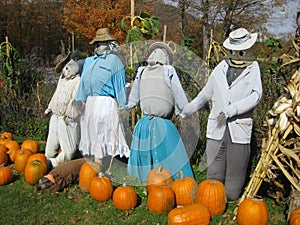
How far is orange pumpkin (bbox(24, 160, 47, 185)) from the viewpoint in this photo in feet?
15.1

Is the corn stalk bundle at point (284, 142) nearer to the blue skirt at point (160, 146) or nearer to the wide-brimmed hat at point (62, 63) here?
the blue skirt at point (160, 146)

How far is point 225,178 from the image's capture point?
12.7ft

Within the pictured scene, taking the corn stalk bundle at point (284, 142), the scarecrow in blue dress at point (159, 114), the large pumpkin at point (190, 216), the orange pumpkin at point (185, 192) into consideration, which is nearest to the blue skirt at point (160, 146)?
the scarecrow in blue dress at point (159, 114)

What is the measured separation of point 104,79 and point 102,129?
69 centimetres

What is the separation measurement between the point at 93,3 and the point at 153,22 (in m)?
12.6

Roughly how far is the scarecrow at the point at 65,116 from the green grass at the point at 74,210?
2.16ft

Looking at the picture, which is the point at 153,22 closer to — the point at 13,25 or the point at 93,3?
the point at 93,3

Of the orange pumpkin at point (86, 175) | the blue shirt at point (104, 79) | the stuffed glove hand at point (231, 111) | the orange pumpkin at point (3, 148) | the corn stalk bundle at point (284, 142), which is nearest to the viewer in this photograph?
the corn stalk bundle at point (284, 142)

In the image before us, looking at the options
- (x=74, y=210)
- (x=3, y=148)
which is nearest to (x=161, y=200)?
(x=74, y=210)

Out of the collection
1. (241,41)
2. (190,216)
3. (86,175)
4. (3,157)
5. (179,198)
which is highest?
(241,41)

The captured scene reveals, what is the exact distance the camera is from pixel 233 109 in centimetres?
343

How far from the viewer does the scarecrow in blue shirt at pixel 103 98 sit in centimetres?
450

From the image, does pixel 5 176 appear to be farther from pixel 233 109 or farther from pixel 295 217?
pixel 295 217

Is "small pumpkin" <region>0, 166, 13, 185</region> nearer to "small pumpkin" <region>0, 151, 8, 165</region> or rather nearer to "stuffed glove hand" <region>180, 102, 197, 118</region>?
"small pumpkin" <region>0, 151, 8, 165</region>
